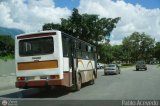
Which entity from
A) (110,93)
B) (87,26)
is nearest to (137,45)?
(87,26)

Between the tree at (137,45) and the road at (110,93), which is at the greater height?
the tree at (137,45)

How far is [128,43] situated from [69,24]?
Result: 7121 centimetres

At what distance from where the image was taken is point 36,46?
1872 cm

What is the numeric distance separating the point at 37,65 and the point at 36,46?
0.98m

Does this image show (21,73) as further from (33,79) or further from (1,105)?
(1,105)

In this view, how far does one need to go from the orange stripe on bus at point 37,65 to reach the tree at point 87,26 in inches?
2244

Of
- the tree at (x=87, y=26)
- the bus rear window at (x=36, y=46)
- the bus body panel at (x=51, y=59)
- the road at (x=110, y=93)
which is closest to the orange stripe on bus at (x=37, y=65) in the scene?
the bus body panel at (x=51, y=59)

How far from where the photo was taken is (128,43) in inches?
5689

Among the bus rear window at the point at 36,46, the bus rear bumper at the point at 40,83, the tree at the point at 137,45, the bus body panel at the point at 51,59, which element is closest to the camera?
the bus rear bumper at the point at 40,83

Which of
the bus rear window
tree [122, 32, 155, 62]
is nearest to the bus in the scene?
the bus rear window

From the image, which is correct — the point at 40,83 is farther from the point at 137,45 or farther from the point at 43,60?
the point at 137,45

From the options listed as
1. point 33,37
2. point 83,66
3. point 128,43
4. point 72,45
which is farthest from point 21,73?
point 128,43

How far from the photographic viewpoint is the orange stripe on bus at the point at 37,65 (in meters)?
18.2

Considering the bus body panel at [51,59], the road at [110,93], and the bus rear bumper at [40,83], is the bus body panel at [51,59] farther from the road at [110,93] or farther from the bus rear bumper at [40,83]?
the road at [110,93]
